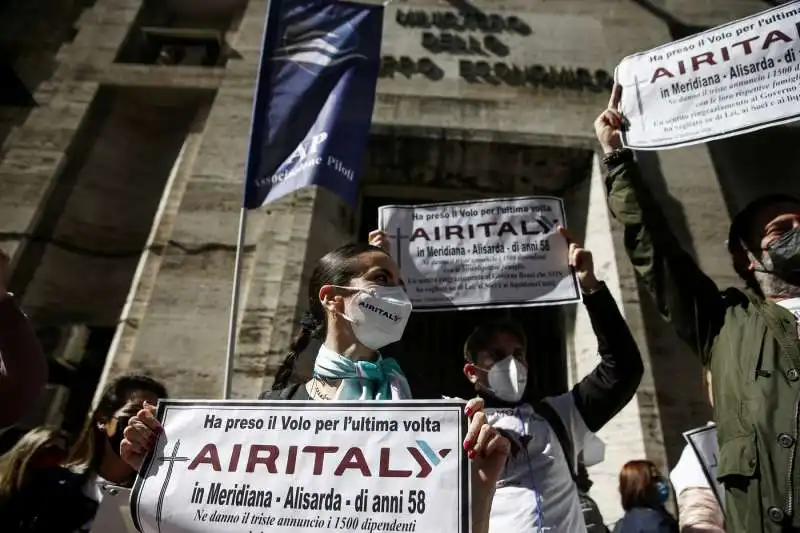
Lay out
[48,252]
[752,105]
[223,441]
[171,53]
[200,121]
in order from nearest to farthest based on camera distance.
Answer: [223,441]
[752,105]
[48,252]
[200,121]
[171,53]

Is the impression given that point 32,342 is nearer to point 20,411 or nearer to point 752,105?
point 20,411

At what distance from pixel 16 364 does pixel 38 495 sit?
0.64m

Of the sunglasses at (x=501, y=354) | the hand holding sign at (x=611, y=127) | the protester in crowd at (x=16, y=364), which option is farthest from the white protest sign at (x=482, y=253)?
the protester in crowd at (x=16, y=364)

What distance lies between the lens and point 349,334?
2242 mm

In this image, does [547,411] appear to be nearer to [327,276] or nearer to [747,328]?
[747,328]

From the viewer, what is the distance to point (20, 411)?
1966mm

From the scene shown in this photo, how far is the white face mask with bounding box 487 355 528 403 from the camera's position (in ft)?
8.63

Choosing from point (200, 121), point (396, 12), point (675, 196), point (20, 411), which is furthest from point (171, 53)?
point (20, 411)

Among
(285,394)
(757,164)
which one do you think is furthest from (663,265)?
(757,164)

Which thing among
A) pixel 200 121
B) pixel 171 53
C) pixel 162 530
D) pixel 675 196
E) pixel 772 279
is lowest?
pixel 162 530

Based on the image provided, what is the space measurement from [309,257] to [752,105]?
3.98 meters

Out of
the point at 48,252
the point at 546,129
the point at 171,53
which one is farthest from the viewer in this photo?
the point at 171,53

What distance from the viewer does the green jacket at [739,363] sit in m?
1.81

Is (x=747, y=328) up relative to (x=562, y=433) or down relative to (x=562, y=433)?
up
